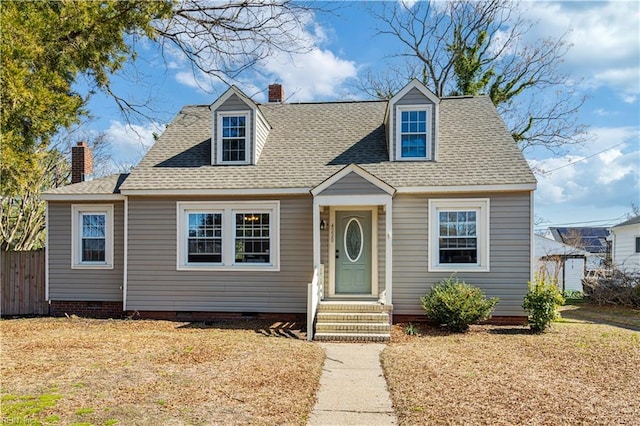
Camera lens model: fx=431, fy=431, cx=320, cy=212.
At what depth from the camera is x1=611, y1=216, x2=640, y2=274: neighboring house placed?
20.6 metres

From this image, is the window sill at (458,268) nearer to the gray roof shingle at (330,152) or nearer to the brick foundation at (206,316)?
the gray roof shingle at (330,152)

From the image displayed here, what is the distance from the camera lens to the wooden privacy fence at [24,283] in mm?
11727

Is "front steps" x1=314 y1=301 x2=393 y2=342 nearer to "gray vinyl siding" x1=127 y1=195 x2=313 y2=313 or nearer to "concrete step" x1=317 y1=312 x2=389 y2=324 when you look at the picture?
"concrete step" x1=317 y1=312 x2=389 y2=324

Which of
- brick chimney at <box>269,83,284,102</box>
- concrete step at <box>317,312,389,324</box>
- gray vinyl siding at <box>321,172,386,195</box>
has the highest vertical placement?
brick chimney at <box>269,83,284,102</box>

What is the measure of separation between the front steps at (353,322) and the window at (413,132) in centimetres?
397

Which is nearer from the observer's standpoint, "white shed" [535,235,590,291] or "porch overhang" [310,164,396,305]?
"porch overhang" [310,164,396,305]

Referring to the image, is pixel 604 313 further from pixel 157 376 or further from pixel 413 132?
pixel 157 376

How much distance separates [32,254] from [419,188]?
10470mm

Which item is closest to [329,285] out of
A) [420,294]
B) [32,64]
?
[420,294]

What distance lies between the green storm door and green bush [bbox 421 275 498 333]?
5.47ft

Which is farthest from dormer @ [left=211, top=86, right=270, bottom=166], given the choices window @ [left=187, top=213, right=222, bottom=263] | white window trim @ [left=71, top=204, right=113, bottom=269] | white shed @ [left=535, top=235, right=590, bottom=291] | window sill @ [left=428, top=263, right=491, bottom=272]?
white shed @ [left=535, top=235, right=590, bottom=291]

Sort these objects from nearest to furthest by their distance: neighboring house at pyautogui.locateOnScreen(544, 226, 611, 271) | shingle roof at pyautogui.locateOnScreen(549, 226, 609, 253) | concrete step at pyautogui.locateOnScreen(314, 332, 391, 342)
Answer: concrete step at pyautogui.locateOnScreen(314, 332, 391, 342)
neighboring house at pyautogui.locateOnScreen(544, 226, 611, 271)
shingle roof at pyautogui.locateOnScreen(549, 226, 609, 253)

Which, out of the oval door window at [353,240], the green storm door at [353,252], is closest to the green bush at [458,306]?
the green storm door at [353,252]

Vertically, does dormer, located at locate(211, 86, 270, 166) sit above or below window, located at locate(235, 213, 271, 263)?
above
